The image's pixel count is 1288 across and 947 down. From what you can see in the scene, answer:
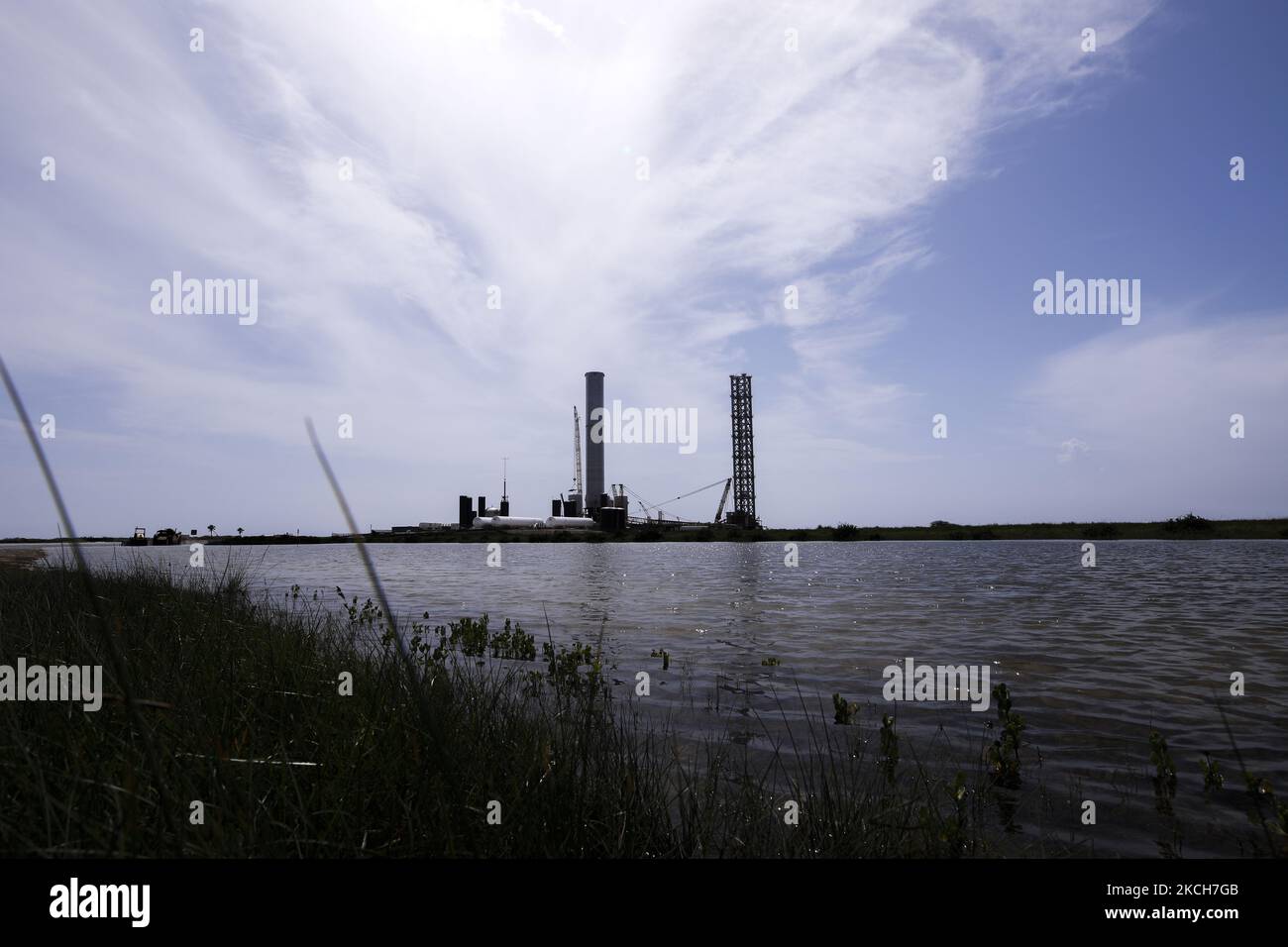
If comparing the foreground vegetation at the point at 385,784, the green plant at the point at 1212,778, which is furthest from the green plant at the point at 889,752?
the green plant at the point at 1212,778

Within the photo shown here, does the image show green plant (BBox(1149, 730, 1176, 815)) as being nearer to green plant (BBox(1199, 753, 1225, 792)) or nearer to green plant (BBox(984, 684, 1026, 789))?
green plant (BBox(1199, 753, 1225, 792))

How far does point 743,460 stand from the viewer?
13275 centimetres

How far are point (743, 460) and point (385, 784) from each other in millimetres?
130290

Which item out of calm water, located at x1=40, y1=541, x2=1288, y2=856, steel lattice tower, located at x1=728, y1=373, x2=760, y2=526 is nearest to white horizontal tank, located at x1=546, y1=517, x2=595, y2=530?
steel lattice tower, located at x1=728, y1=373, x2=760, y2=526

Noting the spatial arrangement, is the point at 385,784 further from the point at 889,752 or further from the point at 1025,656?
the point at 1025,656

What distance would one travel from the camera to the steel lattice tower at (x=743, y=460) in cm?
13162

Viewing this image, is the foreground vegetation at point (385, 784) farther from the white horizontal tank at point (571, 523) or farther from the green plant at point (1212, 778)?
the white horizontal tank at point (571, 523)

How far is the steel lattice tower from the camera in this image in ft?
432

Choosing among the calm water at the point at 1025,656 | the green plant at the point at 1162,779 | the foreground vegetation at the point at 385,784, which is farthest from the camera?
the calm water at the point at 1025,656

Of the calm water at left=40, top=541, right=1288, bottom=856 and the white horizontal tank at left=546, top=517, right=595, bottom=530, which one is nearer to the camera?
the calm water at left=40, top=541, right=1288, bottom=856

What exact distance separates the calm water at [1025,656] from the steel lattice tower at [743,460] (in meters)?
102

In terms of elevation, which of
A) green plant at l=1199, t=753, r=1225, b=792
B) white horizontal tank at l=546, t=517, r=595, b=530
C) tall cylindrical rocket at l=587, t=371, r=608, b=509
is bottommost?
white horizontal tank at l=546, t=517, r=595, b=530

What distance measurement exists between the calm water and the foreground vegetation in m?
0.77
